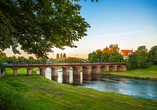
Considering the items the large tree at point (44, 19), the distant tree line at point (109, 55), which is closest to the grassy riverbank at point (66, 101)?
the large tree at point (44, 19)

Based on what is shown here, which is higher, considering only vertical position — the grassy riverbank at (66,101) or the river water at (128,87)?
the grassy riverbank at (66,101)

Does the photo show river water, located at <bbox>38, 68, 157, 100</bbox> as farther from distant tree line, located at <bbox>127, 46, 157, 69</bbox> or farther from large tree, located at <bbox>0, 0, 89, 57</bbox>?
distant tree line, located at <bbox>127, 46, 157, 69</bbox>

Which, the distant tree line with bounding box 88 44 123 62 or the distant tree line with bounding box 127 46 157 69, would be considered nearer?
the distant tree line with bounding box 127 46 157 69

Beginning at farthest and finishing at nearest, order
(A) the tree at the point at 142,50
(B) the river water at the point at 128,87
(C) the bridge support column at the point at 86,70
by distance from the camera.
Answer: (A) the tree at the point at 142,50, (C) the bridge support column at the point at 86,70, (B) the river water at the point at 128,87

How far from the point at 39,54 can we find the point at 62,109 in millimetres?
4735

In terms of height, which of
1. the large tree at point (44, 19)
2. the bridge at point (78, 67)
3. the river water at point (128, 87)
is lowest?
the river water at point (128, 87)

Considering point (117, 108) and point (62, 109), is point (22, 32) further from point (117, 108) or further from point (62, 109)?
point (117, 108)

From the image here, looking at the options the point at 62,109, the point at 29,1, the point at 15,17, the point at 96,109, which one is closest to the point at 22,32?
the point at 15,17

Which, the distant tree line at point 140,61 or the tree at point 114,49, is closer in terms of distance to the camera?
the distant tree line at point 140,61

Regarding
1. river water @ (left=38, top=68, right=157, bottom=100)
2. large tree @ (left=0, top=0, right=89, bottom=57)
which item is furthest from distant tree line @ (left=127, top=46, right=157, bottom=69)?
large tree @ (left=0, top=0, right=89, bottom=57)

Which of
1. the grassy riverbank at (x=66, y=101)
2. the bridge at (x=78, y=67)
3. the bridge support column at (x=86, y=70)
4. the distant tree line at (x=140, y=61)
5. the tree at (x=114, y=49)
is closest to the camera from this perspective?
the grassy riverbank at (x=66, y=101)

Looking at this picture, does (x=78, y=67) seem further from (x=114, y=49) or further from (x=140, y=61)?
(x=114, y=49)

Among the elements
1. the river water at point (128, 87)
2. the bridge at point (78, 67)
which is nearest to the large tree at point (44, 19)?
the river water at point (128, 87)

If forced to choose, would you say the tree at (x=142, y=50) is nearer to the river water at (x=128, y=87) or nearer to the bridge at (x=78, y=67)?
the bridge at (x=78, y=67)
